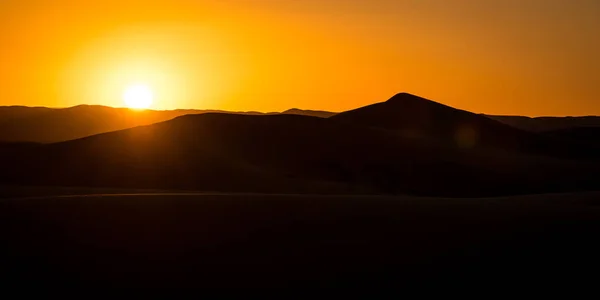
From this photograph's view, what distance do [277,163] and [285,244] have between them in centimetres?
3162

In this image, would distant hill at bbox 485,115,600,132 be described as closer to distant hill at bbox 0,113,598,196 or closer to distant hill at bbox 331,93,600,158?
distant hill at bbox 331,93,600,158

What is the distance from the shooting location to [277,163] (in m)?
41.3

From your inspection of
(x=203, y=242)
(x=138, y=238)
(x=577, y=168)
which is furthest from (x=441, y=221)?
(x=577, y=168)

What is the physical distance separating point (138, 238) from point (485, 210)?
5.80m

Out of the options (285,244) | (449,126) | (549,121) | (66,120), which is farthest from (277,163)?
(549,121)

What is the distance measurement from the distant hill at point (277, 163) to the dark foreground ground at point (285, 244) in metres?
19.5

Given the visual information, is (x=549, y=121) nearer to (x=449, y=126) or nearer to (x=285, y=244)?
(x=449, y=126)

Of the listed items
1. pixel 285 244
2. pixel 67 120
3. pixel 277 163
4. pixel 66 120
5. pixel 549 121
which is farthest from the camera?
pixel 549 121

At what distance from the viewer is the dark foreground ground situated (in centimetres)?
839

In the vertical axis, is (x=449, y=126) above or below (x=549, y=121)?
below

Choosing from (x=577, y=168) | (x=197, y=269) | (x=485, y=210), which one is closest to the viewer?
(x=197, y=269)

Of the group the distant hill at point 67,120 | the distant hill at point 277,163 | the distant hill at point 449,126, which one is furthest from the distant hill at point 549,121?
the distant hill at point 277,163

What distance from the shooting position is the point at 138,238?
10039 mm

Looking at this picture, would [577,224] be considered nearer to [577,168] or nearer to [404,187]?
[404,187]
